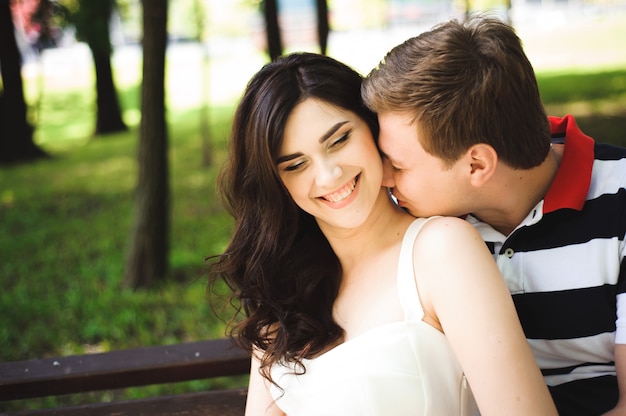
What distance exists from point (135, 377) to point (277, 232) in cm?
87

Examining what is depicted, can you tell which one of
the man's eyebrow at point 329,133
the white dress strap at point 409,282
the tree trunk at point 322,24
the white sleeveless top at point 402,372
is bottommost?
the white sleeveless top at point 402,372

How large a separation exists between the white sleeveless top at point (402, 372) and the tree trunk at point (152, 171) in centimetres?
367

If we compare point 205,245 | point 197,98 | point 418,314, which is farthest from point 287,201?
point 197,98

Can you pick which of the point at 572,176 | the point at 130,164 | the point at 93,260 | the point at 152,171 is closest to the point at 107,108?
the point at 130,164

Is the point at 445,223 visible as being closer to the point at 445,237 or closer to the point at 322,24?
the point at 445,237

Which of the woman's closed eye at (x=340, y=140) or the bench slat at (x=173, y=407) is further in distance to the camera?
the bench slat at (x=173, y=407)

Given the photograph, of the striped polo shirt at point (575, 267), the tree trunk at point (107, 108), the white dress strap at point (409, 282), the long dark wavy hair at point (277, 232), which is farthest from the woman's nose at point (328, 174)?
the tree trunk at point (107, 108)

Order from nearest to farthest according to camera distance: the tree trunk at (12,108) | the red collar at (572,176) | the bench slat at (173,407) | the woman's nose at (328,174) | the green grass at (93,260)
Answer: the red collar at (572,176) → the woman's nose at (328,174) → the bench slat at (173,407) → the green grass at (93,260) → the tree trunk at (12,108)

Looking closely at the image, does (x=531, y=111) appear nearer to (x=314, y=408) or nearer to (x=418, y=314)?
(x=418, y=314)

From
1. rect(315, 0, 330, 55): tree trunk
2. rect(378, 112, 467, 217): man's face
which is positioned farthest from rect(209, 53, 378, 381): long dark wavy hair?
rect(315, 0, 330, 55): tree trunk

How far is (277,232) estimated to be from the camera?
228 centimetres

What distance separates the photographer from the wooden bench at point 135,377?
8.30 feet

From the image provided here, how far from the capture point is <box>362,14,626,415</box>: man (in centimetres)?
182

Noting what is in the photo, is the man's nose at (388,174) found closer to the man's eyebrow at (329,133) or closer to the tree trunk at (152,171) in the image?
the man's eyebrow at (329,133)
